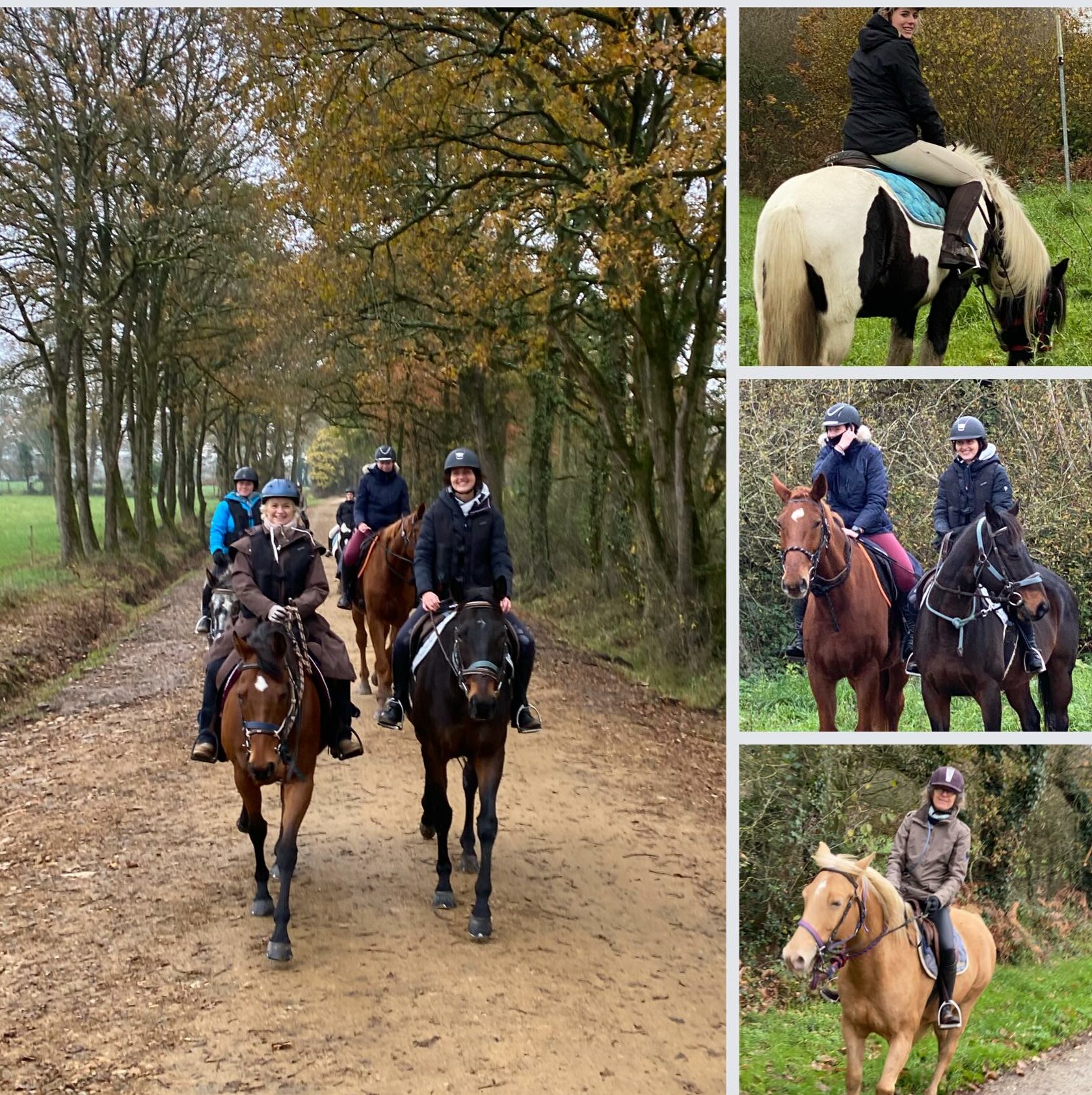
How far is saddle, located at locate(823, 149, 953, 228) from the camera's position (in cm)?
465

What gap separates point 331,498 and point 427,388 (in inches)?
2593

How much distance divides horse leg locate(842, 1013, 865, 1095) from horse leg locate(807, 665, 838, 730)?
1458mm

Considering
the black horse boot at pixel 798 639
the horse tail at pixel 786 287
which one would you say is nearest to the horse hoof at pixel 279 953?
the black horse boot at pixel 798 639

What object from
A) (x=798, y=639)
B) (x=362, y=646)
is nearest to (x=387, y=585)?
(x=362, y=646)

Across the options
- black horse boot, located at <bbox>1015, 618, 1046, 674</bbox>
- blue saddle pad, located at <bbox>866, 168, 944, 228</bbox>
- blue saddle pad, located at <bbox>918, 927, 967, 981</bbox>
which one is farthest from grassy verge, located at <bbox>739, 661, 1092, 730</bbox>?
blue saddle pad, located at <bbox>866, 168, 944, 228</bbox>

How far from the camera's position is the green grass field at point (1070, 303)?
4.38m

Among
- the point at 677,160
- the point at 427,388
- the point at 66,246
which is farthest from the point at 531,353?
the point at 427,388

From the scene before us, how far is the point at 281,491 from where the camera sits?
7090mm

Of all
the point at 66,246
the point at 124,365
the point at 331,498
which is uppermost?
the point at 66,246

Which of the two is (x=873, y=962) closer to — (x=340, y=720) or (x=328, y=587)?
(x=340, y=720)

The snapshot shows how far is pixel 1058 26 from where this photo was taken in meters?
4.21

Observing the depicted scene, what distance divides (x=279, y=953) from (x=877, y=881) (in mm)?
3301

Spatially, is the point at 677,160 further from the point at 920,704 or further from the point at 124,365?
the point at 124,365

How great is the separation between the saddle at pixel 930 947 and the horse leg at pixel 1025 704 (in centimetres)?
122
